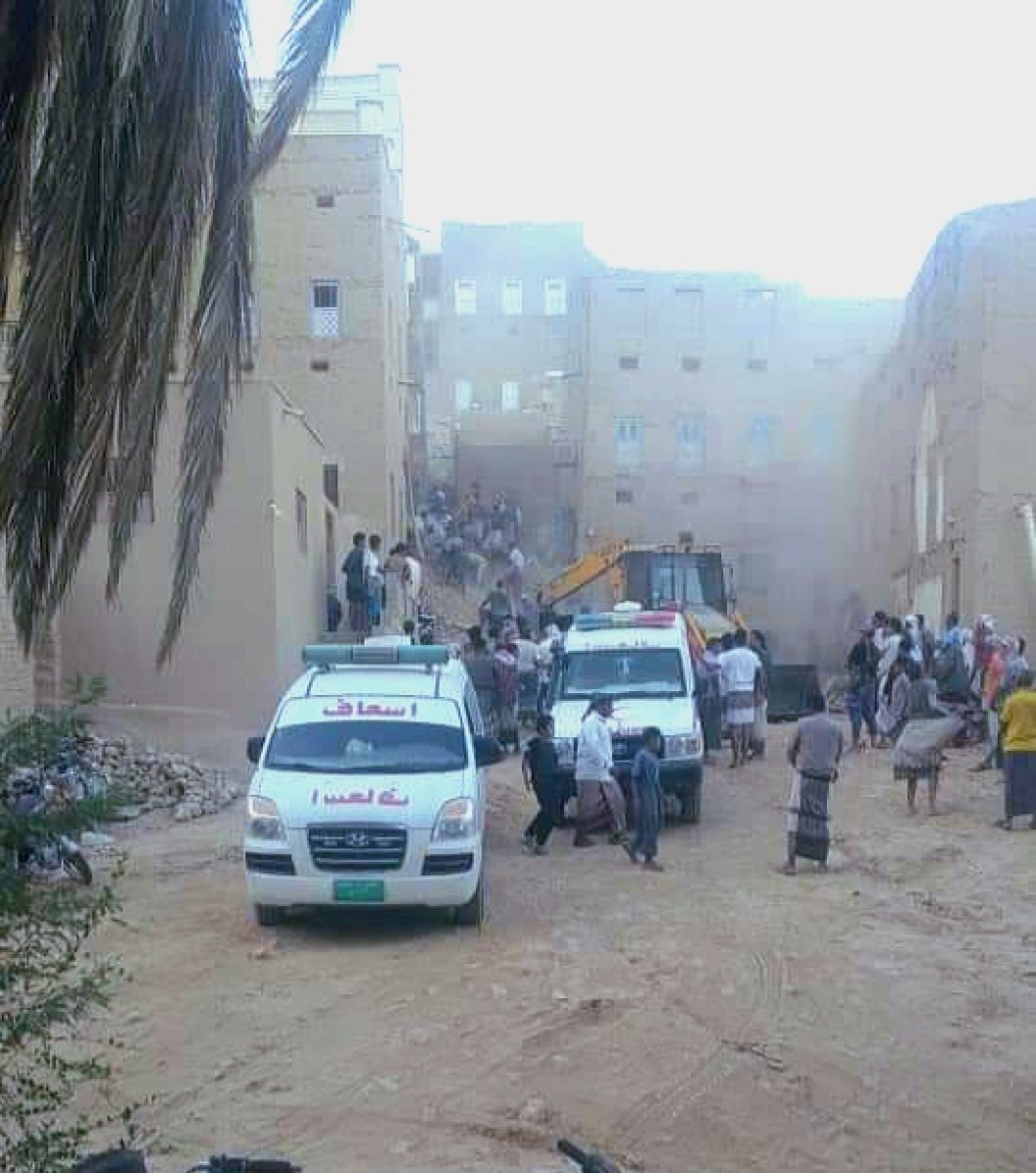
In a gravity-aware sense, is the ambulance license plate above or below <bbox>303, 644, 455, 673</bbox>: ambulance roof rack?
below

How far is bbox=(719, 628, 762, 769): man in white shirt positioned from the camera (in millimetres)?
21234

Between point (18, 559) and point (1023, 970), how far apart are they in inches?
312

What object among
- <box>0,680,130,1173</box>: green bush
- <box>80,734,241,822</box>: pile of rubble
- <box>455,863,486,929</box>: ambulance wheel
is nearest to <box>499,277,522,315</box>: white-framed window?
<box>80,734,241,822</box>: pile of rubble

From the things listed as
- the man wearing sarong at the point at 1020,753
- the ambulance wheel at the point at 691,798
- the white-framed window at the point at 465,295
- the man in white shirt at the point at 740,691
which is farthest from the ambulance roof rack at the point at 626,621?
the white-framed window at the point at 465,295

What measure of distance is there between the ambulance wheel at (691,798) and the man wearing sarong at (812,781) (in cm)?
269

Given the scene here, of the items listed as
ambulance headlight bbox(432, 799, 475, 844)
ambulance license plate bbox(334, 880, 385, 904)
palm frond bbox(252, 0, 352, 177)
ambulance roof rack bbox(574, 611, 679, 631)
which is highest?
palm frond bbox(252, 0, 352, 177)

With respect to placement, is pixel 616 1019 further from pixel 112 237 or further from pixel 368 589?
pixel 368 589

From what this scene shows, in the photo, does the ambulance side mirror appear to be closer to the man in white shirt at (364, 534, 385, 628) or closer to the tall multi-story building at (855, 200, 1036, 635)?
the man in white shirt at (364, 534, 385, 628)

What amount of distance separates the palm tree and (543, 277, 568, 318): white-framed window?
52141 millimetres

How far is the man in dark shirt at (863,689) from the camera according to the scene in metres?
22.8

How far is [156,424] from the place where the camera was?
587 cm

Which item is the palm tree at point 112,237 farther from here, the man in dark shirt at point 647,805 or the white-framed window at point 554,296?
Result: the white-framed window at point 554,296

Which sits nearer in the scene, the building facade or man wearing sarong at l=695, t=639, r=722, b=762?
man wearing sarong at l=695, t=639, r=722, b=762

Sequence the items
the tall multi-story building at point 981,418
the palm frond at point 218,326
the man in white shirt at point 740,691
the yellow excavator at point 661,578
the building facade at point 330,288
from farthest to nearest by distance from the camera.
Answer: the building facade at point 330,288 < the yellow excavator at point 661,578 < the tall multi-story building at point 981,418 < the man in white shirt at point 740,691 < the palm frond at point 218,326
